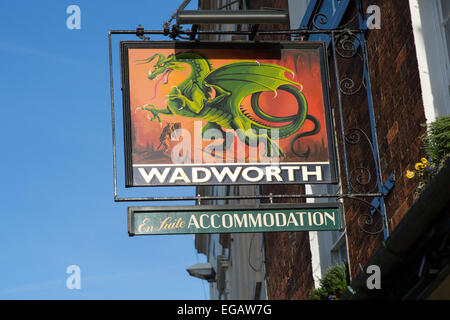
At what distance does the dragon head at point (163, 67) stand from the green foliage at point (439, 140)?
244 centimetres

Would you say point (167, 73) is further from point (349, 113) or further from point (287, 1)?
point (287, 1)

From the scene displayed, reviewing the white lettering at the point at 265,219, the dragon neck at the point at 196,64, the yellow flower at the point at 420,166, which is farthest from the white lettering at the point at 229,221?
the yellow flower at the point at 420,166

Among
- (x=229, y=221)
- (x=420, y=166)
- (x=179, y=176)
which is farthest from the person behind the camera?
(x=179, y=176)

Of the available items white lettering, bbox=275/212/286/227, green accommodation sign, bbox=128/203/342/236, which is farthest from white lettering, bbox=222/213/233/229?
white lettering, bbox=275/212/286/227

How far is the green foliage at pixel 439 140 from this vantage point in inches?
248

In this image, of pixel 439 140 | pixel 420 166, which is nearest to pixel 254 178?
pixel 420 166

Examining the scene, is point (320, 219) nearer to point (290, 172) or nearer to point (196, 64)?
point (290, 172)

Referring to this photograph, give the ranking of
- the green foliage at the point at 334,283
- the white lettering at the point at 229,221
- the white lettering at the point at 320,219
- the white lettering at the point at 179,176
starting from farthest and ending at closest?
the green foliage at the point at 334,283
the white lettering at the point at 179,176
the white lettering at the point at 320,219
the white lettering at the point at 229,221

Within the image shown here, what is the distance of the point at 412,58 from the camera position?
7172 mm

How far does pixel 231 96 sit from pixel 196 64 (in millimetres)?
444

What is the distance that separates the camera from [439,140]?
636cm

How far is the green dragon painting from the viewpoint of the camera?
7.62 metres

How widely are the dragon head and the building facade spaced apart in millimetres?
1366

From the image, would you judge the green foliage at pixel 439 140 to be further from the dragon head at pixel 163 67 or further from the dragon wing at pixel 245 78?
the dragon head at pixel 163 67
